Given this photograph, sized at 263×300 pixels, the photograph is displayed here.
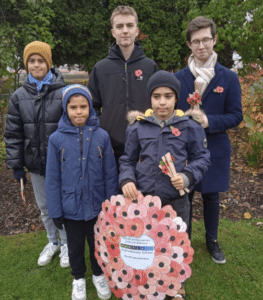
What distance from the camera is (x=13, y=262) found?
2.92 metres

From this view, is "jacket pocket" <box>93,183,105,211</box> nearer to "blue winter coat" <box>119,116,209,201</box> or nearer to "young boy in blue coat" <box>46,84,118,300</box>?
"young boy in blue coat" <box>46,84,118,300</box>

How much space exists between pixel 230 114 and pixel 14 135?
1890mm

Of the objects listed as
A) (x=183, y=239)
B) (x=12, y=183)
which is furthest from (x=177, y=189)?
(x=12, y=183)

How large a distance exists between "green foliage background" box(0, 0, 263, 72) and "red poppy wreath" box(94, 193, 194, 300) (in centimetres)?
615

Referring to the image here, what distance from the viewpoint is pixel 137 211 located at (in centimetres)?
182

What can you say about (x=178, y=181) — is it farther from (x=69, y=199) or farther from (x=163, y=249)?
(x=69, y=199)

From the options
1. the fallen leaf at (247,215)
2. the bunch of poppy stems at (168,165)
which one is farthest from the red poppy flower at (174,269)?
the fallen leaf at (247,215)

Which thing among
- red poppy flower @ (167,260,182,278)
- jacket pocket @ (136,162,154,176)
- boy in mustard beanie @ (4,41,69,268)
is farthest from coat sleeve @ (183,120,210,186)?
boy in mustard beanie @ (4,41,69,268)

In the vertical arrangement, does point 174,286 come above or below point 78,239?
below

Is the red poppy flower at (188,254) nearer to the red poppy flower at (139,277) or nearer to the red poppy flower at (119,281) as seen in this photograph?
the red poppy flower at (139,277)

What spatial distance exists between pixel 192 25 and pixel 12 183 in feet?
12.6

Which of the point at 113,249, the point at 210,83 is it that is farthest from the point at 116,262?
the point at 210,83

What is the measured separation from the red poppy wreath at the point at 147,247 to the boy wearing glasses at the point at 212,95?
29.7 inches

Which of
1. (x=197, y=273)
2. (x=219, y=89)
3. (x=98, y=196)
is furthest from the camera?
(x=197, y=273)
